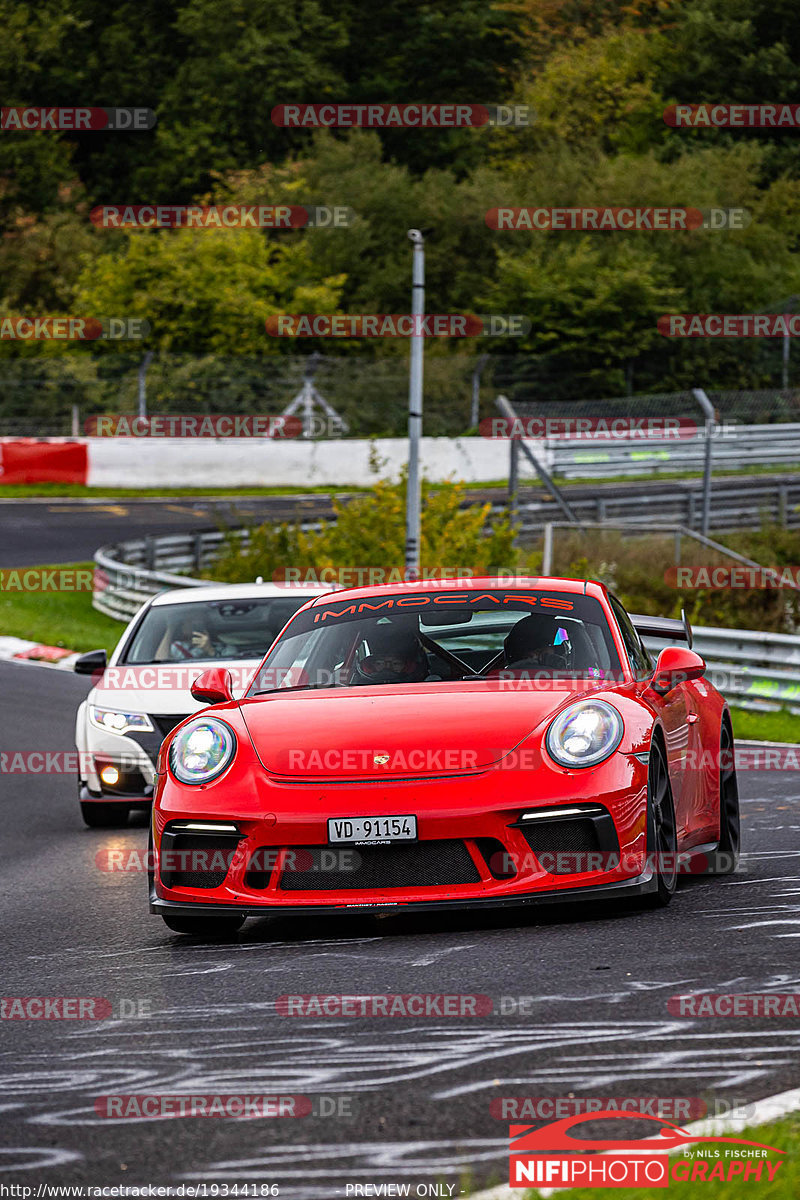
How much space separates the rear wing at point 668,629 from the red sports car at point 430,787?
66cm

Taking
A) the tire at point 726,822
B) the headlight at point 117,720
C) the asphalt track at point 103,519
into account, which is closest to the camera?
the tire at point 726,822

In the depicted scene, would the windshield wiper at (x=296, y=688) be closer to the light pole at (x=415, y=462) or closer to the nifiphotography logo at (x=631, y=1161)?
the nifiphotography logo at (x=631, y=1161)

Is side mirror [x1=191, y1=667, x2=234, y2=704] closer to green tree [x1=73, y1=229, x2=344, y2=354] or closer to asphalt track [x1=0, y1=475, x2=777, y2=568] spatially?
asphalt track [x1=0, y1=475, x2=777, y2=568]

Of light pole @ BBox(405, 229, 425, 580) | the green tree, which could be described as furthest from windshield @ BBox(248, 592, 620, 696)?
the green tree

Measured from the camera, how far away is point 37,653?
890 inches

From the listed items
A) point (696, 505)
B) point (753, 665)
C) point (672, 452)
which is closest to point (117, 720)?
point (753, 665)

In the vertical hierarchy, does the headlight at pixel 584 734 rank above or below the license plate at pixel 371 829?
above

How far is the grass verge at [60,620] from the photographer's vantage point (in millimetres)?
23797

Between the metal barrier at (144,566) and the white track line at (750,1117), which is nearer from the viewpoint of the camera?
the white track line at (750,1117)

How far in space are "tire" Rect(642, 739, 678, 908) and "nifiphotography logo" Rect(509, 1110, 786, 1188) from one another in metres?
2.76

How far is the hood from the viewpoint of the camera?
6.41m

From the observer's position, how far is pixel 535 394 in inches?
1692

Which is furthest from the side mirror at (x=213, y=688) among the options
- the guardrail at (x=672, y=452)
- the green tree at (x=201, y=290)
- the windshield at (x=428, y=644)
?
the green tree at (x=201, y=290)

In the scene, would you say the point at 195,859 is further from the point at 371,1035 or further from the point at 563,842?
the point at 371,1035
